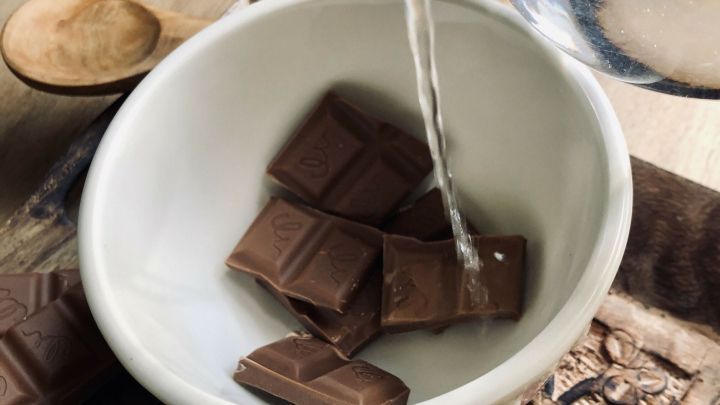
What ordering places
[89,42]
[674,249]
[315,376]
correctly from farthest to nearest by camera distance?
[89,42], [674,249], [315,376]

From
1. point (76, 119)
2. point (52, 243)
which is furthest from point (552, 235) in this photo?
point (76, 119)

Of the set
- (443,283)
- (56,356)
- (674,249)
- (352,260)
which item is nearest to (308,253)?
(352,260)

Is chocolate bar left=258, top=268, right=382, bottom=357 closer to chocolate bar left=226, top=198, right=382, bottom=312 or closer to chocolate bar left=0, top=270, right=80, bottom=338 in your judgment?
chocolate bar left=226, top=198, right=382, bottom=312

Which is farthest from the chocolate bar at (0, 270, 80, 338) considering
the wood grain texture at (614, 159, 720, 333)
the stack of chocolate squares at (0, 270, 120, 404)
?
the wood grain texture at (614, 159, 720, 333)

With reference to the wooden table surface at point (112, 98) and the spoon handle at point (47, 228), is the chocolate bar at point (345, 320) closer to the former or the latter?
the spoon handle at point (47, 228)

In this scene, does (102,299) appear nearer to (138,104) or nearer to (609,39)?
(138,104)

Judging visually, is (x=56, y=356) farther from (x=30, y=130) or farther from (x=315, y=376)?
(x=30, y=130)
